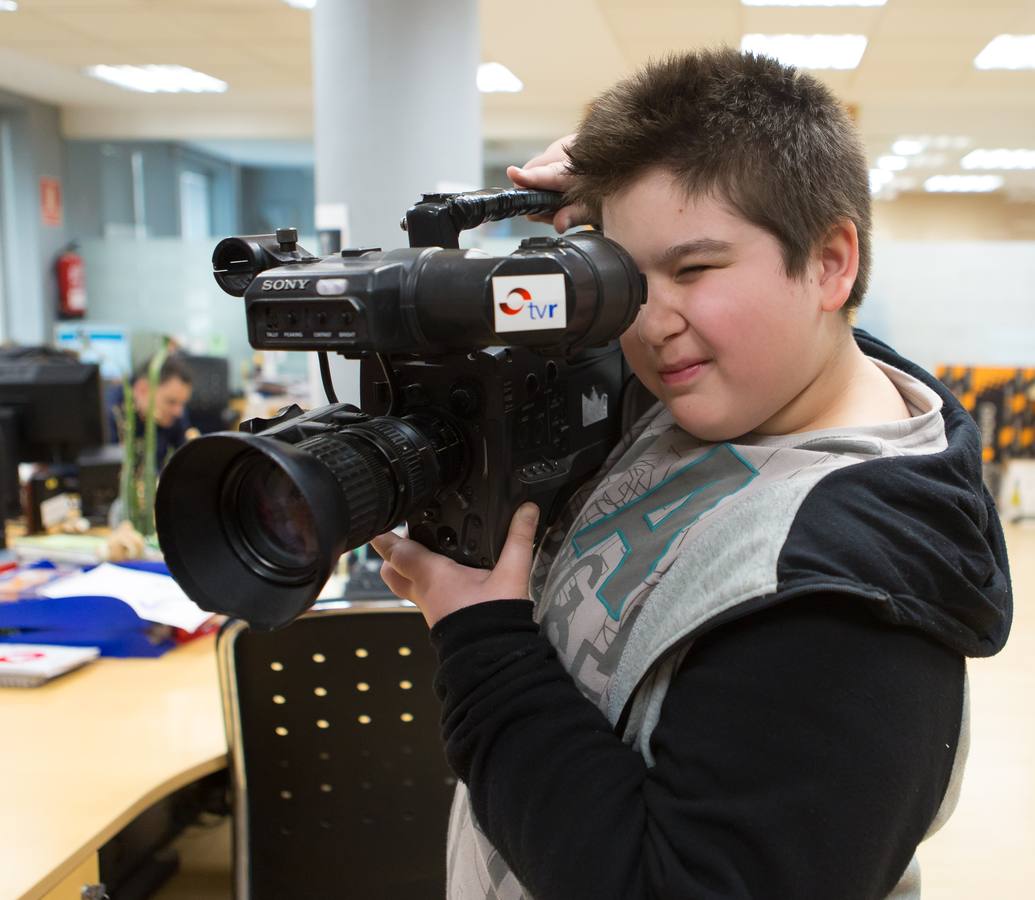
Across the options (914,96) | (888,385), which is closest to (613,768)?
(888,385)

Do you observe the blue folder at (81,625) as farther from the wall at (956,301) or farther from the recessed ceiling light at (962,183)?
the recessed ceiling light at (962,183)

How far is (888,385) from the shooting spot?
0.78 metres

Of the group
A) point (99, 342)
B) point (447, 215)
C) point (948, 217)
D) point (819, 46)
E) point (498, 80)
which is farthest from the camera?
→ point (948, 217)

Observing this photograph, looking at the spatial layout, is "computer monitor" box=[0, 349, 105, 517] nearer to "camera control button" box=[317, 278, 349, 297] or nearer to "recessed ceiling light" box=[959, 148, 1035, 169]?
"camera control button" box=[317, 278, 349, 297]

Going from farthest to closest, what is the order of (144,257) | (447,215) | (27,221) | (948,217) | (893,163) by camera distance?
1. (948,217)
2. (144,257)
3. (893,163)
4. (27,221)
5. (447,215)

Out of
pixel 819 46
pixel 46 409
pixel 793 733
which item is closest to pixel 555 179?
pixel 793 733

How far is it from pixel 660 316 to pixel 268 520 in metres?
0.32

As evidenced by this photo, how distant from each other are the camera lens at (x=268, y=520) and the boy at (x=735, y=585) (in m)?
0.12

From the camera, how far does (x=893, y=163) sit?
6.71 m

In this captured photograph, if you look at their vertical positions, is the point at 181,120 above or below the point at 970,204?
above

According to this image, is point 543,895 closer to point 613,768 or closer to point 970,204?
point 613,768

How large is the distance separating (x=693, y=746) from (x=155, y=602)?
1372 millimetres

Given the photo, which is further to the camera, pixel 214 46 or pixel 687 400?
pixel 214 46

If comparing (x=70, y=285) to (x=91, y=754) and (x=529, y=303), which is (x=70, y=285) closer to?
(x=91, y=754)
